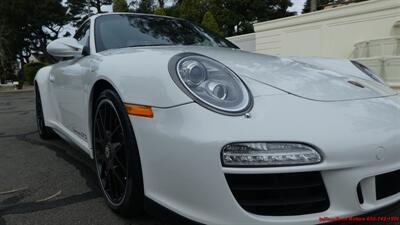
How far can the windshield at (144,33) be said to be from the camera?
120 inches

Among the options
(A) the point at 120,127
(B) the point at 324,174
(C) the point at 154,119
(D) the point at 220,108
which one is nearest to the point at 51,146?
(A) the point at 120,127

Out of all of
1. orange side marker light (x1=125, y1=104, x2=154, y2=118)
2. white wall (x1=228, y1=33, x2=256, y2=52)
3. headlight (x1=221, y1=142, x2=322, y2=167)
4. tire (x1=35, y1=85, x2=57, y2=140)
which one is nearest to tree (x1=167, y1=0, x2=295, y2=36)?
white wall (x1=228, y1=33, x2=256, y2=52)

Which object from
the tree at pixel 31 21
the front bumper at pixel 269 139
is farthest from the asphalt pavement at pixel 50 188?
the tree at pixel 31 21

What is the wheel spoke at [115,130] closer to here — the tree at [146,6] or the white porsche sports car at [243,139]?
the white porsche sports car at [243,139]

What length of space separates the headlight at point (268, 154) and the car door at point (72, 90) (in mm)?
1432

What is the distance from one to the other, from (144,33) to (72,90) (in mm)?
687

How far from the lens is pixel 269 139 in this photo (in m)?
1.66

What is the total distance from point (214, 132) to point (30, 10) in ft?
141

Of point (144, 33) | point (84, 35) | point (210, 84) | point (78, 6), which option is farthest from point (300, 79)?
point (78, 6)

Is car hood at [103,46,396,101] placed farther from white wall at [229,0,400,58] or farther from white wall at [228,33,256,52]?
white wall at [228,33,256,52]

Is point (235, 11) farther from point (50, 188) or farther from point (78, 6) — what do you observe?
point (50, 188)

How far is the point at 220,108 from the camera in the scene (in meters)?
1.77

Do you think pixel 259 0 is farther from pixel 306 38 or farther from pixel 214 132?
pixel 214 132

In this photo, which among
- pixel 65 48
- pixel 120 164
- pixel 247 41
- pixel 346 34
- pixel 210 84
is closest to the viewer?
pixel 210 84
